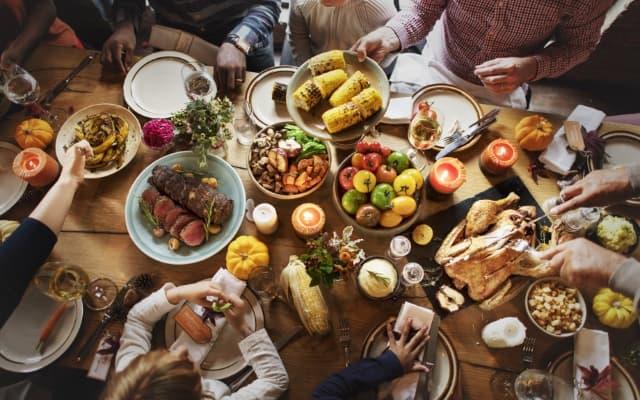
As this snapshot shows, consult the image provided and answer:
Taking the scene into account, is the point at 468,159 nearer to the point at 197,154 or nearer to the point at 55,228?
the point at 197,154

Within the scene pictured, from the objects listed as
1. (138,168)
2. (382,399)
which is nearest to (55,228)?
(138,168)

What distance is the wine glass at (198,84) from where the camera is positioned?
1929 mm

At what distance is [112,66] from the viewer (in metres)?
2.10

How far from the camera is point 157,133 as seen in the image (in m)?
1.83

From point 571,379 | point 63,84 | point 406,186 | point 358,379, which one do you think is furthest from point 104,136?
point 571,379

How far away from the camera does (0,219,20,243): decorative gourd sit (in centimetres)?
169

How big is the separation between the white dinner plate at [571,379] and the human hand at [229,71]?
6.00ft

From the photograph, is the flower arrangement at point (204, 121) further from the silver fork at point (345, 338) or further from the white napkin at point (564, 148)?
the white napkin at point (564, 148)

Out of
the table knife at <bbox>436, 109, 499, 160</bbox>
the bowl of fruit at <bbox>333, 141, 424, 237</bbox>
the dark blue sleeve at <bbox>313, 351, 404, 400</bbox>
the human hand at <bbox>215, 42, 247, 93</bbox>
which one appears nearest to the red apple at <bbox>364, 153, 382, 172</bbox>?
the bowl of fruit at <bbox>333, 141, 424, 237</bbox>

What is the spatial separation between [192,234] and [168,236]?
0.41 ft

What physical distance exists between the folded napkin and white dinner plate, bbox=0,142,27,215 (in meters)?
0.98

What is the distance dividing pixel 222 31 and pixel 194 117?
115 cm

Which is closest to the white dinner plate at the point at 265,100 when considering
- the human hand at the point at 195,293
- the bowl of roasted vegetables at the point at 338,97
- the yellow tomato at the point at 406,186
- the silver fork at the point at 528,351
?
the bowl of roasted vegetables at the point at 338,97

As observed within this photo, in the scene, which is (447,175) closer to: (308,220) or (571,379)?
(308,220)
